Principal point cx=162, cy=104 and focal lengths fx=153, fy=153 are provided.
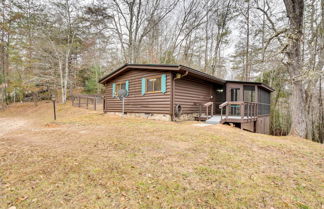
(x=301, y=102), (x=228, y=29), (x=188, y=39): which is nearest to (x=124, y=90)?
(x=301, y=102)

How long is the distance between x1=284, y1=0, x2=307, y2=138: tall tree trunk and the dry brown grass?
422 cm

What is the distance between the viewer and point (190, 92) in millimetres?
9172

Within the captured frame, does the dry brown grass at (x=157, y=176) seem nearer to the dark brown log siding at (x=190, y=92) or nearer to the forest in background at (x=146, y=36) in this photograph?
the dark brown log siding at (x=190, y=92)

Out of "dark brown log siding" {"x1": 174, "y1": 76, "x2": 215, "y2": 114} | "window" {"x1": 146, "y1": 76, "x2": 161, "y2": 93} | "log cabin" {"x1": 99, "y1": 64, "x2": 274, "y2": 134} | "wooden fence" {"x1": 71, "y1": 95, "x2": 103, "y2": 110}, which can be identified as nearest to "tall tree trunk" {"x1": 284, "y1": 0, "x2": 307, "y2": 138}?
"log cabin" {"x1": 99, "y1": 64, "x2": 274, "y2": 134}

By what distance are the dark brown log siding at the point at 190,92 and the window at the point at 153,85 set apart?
105 cm

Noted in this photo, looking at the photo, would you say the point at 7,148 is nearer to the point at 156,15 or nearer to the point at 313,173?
the point at 313,173

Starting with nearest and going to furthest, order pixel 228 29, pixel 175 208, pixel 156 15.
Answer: pixel 175 208
pixel 156 15
pixel 228 29

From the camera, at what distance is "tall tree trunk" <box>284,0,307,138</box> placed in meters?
6.73

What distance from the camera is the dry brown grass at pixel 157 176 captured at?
1814mm

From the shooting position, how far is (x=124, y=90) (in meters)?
10.2

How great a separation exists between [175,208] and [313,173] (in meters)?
2.64

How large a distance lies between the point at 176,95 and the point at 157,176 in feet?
20.0

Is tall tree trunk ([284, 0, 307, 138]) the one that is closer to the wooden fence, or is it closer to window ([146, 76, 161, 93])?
window ([146, 76, 161, 93])

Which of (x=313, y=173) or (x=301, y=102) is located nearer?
(x=313, y=173)
